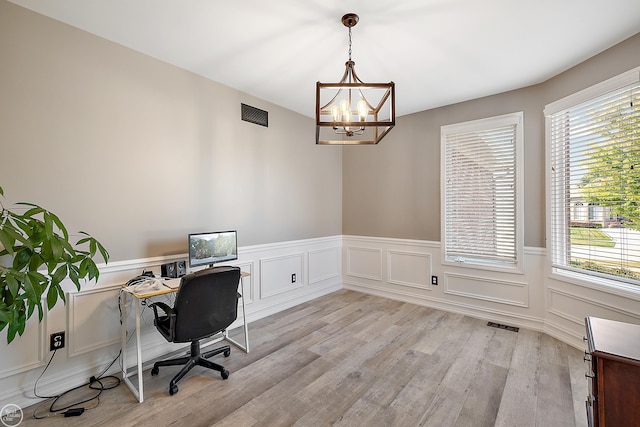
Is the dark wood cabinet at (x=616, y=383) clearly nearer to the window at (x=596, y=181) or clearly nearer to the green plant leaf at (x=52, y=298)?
the window at (x=596, y=181)

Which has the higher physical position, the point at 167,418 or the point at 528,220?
the point at 528,220

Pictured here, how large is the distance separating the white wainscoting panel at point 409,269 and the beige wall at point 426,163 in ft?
0.94

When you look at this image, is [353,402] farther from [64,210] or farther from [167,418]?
[64,210]

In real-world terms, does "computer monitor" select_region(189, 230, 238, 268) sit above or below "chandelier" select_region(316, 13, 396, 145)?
below

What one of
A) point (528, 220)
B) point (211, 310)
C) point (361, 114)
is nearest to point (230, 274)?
point (211, 310)

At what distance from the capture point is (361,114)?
6.42ft

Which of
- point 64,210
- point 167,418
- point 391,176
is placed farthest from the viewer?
point 391,176

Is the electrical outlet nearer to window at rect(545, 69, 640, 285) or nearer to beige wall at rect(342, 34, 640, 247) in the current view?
beige wall at rect(342, 34, 640, 247)

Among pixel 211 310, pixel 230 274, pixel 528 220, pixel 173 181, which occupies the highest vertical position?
pixel 173 181

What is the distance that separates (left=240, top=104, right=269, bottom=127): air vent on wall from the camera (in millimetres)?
3438

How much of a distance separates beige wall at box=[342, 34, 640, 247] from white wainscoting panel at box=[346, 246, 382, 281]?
29cm

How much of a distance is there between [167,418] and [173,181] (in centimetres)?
197

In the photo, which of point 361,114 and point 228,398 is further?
point 228,398

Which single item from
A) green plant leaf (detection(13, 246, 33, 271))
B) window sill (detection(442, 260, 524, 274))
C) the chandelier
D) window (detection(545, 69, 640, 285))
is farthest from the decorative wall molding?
green plant leaf (detection(13, 246, 33, 271))
